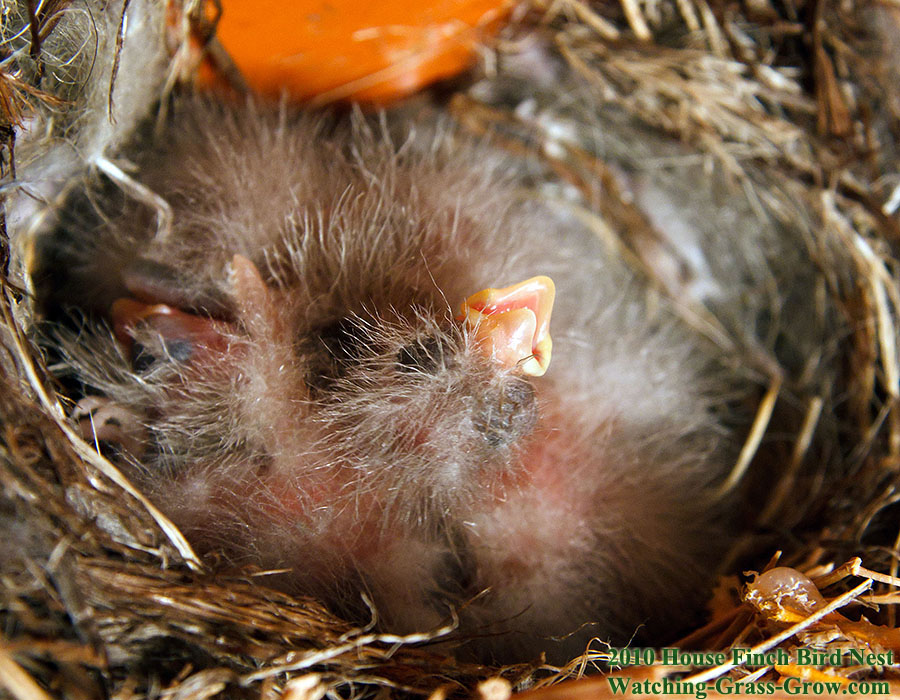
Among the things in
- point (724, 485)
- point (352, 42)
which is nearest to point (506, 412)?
point (724, 485)

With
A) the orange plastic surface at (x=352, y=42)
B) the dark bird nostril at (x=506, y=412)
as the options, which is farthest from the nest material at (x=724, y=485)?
the dark bird nostril at (x=506, y=412)

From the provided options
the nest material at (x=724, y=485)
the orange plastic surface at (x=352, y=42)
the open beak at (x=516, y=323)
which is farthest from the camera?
the orange plastic surface at (x=352, y=42)

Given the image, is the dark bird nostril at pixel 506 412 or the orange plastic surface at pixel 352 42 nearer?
the dark bird nostril at pixel 506 412

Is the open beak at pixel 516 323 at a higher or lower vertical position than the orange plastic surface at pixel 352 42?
lower

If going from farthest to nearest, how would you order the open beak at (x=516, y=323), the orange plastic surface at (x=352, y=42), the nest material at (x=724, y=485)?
the orange plastic surface at (x=352, y=42)
the open beak at (x=516, y=323)
the nest material at (x=724, y=485)

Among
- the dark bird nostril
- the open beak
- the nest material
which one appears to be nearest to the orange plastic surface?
the nest material

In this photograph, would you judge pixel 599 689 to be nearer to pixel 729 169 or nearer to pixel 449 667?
pixel 449 667

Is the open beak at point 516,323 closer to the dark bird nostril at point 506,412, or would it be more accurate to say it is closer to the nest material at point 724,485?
the dark bird nostril at point 506,412

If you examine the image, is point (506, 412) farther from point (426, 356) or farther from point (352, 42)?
point (352, 42)
